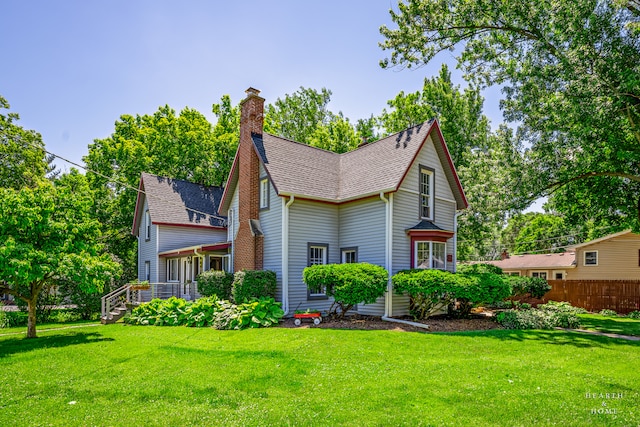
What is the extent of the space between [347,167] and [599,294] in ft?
49.0

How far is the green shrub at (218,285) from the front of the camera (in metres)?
16.2

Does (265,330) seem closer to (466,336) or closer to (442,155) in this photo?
(466,336)

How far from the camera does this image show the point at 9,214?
426 inches

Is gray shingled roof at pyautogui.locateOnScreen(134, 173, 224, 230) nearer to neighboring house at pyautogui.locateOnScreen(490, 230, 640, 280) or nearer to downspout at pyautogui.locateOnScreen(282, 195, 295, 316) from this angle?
downspout at pyautogui.locateOnScreen(282, 195, 295, 316)

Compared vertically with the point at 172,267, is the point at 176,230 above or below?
above

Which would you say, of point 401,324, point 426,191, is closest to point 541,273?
point 426,191

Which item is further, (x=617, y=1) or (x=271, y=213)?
(x=271, y=213)

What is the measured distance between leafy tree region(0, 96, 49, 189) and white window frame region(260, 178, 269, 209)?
2182 centimetres

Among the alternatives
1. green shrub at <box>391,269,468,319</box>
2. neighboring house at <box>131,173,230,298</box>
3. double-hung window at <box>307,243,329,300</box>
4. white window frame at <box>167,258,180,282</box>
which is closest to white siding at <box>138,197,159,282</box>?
neighboring house at <box>131,173,230,298</box>

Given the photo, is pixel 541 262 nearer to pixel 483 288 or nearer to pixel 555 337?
pixel 483 288

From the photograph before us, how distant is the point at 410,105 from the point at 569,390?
24.8 m

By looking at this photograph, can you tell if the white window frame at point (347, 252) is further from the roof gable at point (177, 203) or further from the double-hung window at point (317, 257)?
the roof gable at point (177, 203)

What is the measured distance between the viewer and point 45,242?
457 inches

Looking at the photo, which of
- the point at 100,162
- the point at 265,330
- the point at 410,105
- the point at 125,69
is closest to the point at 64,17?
the point at 125,69
